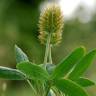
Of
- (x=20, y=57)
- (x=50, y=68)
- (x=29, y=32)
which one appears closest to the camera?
(x=50, y=68)

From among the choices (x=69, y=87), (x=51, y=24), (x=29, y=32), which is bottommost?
(x=69, y=87)

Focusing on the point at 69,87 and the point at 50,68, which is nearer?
the point at 69,87

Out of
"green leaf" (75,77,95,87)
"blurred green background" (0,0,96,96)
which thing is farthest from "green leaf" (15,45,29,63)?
"blurred green background" (0,0,96,96)

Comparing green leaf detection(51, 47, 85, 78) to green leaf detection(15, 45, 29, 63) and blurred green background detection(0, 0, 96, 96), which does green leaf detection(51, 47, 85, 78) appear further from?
blurred green background detection(0, 0, 96, 96)

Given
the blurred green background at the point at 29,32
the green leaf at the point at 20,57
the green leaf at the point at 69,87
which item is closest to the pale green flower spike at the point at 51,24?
the green leaf at the point at 20,57

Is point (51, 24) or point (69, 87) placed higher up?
point (51, 24)

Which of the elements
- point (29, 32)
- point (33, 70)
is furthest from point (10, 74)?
point (29, 32)

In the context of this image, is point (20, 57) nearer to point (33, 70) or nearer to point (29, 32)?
point (33, 70)
